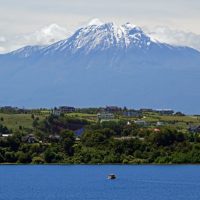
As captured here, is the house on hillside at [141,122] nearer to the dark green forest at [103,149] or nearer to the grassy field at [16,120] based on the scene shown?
the grassy field at [16,120]

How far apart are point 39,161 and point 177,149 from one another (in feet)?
65.0

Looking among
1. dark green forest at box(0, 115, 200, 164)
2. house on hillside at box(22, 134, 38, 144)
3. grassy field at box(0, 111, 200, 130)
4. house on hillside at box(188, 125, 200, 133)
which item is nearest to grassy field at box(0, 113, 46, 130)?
grassy field at box(0, 111, 200, 130)
